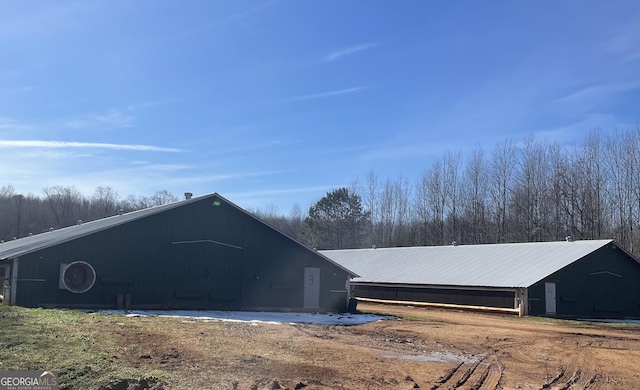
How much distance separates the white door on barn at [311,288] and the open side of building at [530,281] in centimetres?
978

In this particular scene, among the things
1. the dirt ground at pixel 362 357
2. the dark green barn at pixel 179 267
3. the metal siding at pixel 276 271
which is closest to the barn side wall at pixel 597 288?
the metal siding at pixel 276 271

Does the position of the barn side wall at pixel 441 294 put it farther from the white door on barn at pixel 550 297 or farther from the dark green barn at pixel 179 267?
the dark green barn at pixel 179 267

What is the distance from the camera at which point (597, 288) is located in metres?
31.8

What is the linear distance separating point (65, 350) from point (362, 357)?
18.6 ft

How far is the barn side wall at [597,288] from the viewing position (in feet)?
98.9

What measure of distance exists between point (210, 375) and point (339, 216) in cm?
6385

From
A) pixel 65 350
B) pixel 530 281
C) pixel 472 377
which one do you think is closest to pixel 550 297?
pixel 530 281

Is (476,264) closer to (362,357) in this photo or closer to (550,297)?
(550,297)

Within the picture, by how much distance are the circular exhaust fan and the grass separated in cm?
604

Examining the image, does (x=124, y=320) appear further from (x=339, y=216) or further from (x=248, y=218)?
(x=339, y=216)

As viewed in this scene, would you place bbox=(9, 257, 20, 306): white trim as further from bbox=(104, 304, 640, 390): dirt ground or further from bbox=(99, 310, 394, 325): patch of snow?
bbox=(104, 304, 640, 390): dirt ground

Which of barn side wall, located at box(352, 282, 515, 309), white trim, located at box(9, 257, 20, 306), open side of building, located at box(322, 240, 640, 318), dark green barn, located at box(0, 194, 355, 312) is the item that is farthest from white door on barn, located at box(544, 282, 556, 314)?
white trim, located at box(9, 257, 20, 306)

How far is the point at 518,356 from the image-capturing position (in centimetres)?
1369

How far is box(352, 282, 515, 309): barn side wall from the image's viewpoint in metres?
30.0
